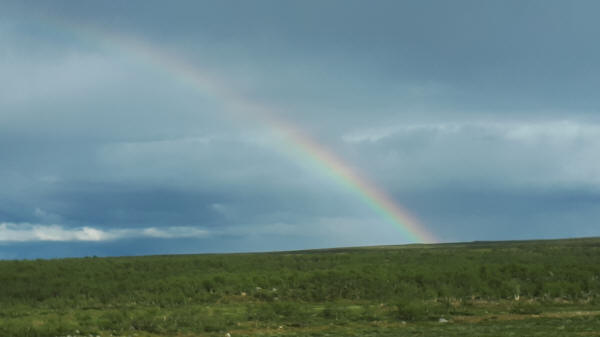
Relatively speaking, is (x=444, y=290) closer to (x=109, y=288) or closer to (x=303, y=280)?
(x=303, y=280)

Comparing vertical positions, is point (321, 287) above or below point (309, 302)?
above

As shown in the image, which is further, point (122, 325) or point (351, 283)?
point (351, 283)

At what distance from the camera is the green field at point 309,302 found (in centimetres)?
2108

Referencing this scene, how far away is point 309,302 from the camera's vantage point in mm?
31875

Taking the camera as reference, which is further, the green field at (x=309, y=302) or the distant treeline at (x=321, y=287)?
the distant treeline at (x=321, y=287)

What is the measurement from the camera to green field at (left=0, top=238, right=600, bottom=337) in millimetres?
21078

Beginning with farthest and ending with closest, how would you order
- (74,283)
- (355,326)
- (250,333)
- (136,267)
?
(136,267) → (74,283) → (355,326) → (250,333)

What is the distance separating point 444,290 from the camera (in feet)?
108

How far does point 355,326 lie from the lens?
22.0 m

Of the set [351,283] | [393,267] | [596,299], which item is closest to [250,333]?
[351,283]

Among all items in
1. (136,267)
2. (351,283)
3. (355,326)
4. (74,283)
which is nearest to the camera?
(355,326)

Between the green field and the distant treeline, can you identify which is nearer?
the green field

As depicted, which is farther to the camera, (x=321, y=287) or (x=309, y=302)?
(x=321, y=287)

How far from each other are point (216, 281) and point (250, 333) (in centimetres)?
1667
